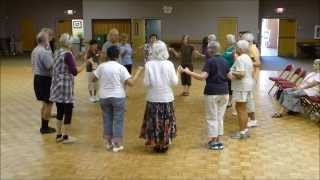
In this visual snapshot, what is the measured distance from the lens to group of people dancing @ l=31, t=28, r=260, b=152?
4.62 m

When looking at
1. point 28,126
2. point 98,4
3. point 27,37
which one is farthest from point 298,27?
point 28,126

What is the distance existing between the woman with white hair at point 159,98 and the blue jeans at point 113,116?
0.91 ft

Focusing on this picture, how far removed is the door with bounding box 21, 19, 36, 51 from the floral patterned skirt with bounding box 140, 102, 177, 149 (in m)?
19.9

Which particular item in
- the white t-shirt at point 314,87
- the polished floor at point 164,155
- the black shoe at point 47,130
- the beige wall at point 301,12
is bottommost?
the polished floor at point 164,155

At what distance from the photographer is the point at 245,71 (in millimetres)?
5273

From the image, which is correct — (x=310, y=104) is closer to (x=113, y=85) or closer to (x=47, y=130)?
(x=113, y=85)

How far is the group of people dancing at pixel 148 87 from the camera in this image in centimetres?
462

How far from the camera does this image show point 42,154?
483 centimetres

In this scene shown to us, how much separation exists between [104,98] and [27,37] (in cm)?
2006

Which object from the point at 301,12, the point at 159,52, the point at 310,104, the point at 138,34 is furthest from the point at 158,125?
the point at 301,12

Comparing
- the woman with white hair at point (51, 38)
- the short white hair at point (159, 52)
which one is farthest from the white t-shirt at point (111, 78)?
the woman with white hair at point (51, 38)

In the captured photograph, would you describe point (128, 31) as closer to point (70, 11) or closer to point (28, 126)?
point (70, 11)

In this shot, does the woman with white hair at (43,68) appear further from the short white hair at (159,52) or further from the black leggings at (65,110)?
the short white hair at (159,52)

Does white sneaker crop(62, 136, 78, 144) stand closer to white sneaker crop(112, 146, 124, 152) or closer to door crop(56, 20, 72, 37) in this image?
white sneaker crop(112, 146, 124, 152)
